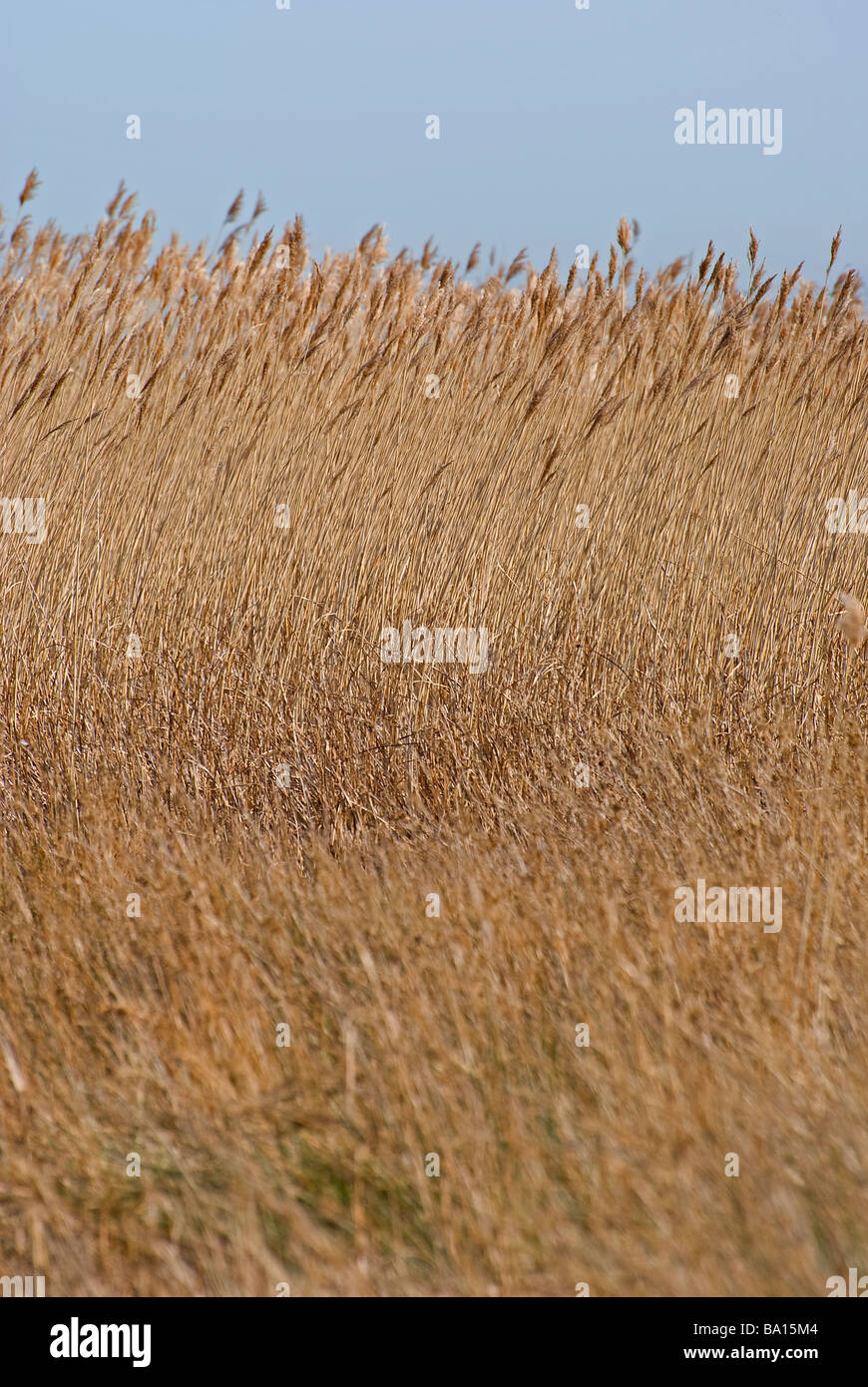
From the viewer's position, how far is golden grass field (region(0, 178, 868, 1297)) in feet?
7.00

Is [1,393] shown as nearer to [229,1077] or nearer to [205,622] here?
[205,622]

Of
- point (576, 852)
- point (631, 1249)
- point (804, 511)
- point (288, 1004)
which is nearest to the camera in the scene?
point (631, 1249)

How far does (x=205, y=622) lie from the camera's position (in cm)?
459

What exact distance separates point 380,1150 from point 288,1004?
1.76 feet

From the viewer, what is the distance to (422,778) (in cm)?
422

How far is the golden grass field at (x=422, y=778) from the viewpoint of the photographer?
84.0 inches

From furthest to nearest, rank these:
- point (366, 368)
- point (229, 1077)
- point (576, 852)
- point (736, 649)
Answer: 1. point (366, 368)
2. point (736, 649)
3. point (576, 852)
4. point (229, 1077)

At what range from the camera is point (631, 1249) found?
1.93 metres

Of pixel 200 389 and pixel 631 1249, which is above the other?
pixel 200 389

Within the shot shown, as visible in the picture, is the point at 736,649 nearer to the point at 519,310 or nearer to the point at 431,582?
the point at 431,582

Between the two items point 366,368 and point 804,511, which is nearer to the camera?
Answer: point 804,511

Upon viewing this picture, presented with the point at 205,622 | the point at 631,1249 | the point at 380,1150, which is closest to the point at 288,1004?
the point at 380,1150
